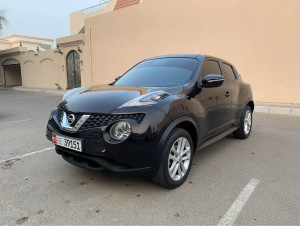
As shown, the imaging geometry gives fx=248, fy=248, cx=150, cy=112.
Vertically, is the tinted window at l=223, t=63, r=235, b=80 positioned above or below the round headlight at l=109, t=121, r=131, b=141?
above

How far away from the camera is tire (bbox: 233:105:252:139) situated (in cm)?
495

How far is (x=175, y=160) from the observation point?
9.68 ft

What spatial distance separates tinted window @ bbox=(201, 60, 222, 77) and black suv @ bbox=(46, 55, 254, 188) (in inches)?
0.8

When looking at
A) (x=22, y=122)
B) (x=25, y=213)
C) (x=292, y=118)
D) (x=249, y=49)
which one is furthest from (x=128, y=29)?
(x=25, y=213)

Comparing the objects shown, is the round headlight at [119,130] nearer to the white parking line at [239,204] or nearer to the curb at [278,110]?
the white parking line at [239,204]

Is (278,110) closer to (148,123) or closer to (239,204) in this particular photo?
(239,204)

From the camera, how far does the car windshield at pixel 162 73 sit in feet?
11.4

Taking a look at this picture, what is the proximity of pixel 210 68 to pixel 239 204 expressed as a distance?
2101 millimetres

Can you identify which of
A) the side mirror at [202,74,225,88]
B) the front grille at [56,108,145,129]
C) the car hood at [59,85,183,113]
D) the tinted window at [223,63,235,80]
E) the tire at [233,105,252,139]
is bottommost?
the tire at [233,105,252,139]

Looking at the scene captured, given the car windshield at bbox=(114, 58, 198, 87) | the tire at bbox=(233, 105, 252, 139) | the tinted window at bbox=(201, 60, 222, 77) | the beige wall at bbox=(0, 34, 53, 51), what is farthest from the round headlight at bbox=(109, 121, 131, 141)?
the beige wall at bbox=(0, 34, 53, 51)

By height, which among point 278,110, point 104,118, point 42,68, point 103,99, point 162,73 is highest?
point 162,73

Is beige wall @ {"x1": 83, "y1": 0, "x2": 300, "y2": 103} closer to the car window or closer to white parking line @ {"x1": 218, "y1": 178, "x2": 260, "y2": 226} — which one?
the car window

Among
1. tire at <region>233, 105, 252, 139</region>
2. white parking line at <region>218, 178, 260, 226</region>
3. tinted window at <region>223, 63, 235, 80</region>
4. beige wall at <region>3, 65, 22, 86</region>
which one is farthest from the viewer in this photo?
beige wall at <region>3, 65, 22, 86</region>

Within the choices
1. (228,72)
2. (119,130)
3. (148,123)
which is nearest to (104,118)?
(119,130)
